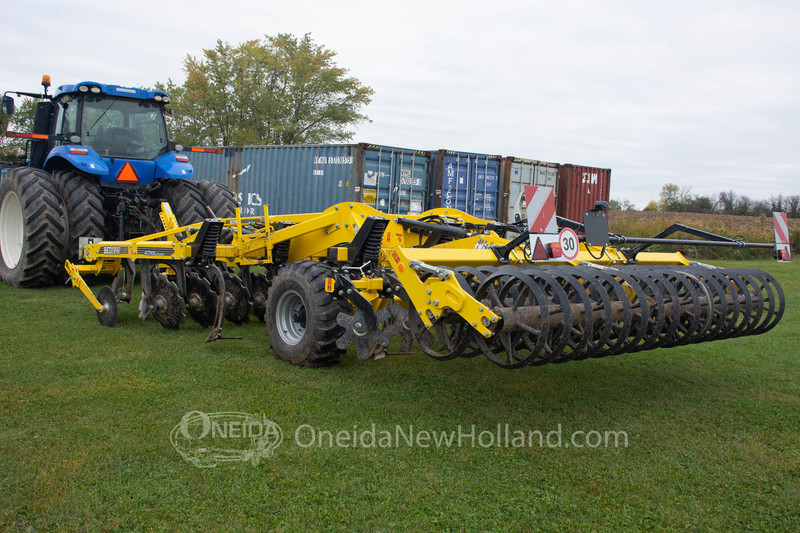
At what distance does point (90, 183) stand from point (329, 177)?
5747mm

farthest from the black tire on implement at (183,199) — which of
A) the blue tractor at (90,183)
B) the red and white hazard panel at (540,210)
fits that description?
the red and white hazard panel at (540,210)

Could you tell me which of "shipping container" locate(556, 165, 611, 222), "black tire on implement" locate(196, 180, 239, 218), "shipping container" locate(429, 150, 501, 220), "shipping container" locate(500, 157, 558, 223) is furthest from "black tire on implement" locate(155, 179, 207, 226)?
"shipping container" locate(556, 165, 611, 222)

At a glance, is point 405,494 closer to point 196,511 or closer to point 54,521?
point 196,511

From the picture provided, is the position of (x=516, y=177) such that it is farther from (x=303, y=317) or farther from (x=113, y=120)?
(x=303, y=317)

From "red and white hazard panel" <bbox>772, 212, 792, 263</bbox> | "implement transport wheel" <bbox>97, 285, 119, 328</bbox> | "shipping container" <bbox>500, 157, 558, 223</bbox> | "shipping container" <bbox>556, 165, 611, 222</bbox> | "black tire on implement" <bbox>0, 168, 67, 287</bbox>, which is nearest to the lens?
"red and white hazard panel" <bbox>772, 212, 792, 263</bbox>

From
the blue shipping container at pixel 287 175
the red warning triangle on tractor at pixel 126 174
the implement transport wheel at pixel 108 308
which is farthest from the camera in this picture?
the blue shipping container at pixel 287 175

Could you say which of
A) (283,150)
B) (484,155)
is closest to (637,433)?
(484,155)

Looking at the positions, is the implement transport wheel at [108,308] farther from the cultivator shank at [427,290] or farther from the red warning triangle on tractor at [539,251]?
the red warning triangle on tractor at [539,251]

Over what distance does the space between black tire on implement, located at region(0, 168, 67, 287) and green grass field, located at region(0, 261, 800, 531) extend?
2.70 m

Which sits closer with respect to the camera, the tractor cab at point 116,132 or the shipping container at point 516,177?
the tractor cab at point 116,132

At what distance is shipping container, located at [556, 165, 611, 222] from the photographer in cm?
1559

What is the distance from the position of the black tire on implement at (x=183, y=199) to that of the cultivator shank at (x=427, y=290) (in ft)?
4.23

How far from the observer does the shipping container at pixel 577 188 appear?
15.6 m

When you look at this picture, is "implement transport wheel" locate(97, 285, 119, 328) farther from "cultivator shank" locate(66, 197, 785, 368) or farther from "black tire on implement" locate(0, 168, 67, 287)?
"black tire on implement" locate(0, 168, 67, 287)
